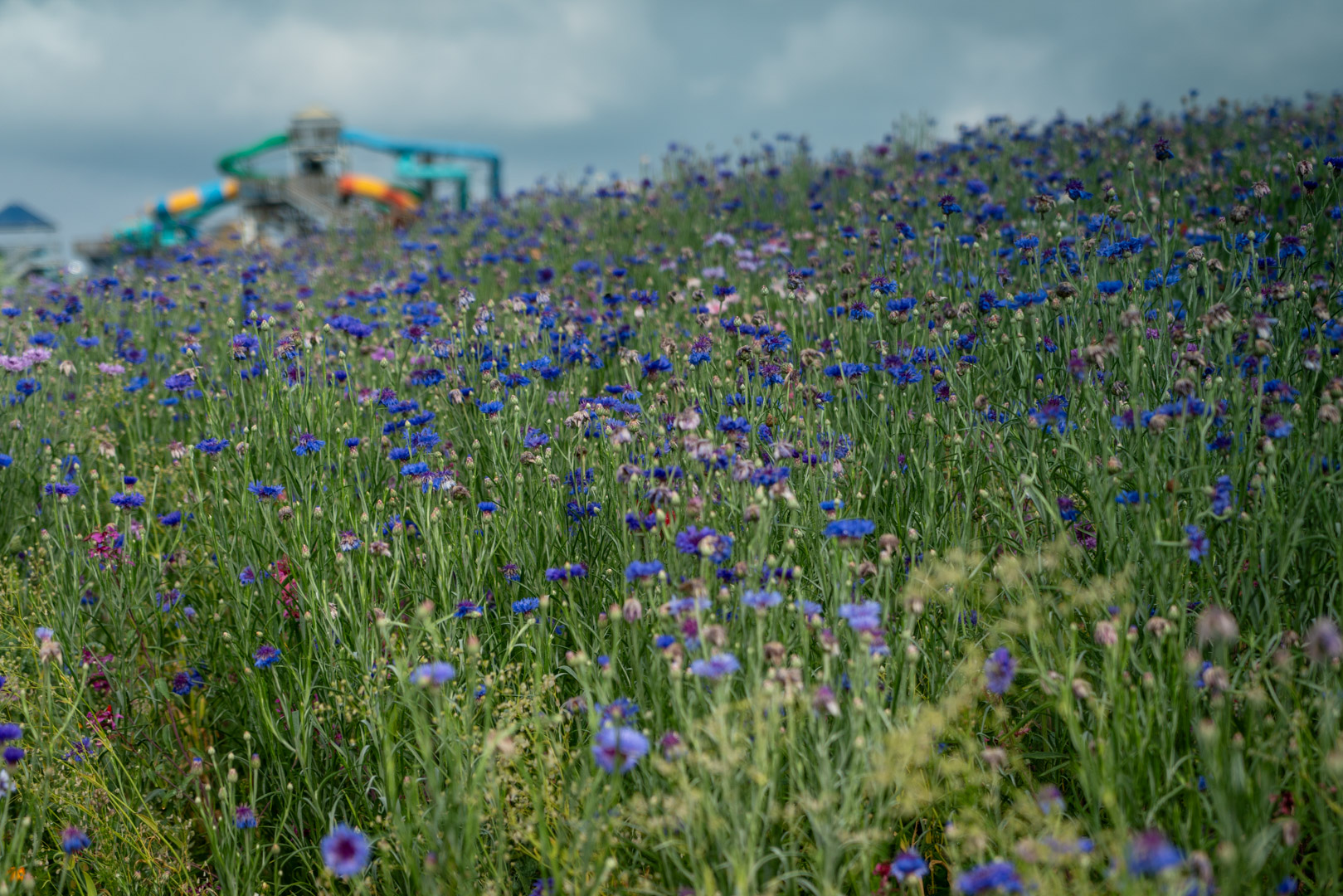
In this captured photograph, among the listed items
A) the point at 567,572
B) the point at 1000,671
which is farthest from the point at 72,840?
the point at 1000,671

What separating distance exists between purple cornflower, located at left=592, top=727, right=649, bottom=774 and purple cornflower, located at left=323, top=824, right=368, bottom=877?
0.44 metres

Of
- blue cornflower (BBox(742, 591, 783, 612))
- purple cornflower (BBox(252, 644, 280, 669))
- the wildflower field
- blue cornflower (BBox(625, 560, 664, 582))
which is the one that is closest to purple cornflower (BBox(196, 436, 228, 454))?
the wildflower field

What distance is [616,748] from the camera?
1714 millimetres

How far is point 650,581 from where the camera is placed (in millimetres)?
2436

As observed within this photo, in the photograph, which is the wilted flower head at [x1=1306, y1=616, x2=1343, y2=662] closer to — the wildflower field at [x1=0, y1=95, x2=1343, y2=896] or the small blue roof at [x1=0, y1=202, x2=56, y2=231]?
the wildflower field at [x1=0, y1=95, x2=1343, y2=896]

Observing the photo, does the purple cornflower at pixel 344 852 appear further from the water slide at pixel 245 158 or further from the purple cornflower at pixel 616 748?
the water slide at pixel 245 158

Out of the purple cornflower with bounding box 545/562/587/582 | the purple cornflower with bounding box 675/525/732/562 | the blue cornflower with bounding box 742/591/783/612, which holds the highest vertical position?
the purple cornflower with bounding box 675/525/732/562

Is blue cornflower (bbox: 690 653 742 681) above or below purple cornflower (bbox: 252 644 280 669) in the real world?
above

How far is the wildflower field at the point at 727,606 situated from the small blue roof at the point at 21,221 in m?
20.9

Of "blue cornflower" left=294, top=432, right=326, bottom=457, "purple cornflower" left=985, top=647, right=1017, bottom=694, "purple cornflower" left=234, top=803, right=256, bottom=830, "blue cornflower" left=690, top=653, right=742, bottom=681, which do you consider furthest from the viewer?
"blue cornflower" left=294, top=432, right=326, bottom=457

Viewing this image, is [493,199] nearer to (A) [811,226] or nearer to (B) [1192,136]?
(A) [811,226]

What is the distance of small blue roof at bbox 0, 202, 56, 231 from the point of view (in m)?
21.5

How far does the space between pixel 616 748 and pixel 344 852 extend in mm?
498

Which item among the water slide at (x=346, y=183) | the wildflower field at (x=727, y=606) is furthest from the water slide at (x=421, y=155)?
the wildflower field at (x=727, y=606)
